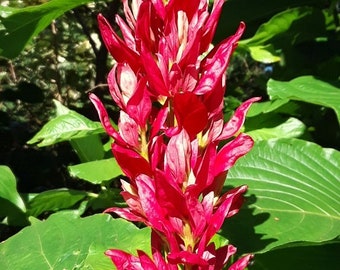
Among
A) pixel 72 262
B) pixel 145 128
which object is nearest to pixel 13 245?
pixel 72 262

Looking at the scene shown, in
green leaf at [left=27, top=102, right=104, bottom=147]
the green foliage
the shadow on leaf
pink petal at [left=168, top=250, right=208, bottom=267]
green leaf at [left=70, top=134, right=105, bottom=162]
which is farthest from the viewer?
green leaf at [left=70, top=134, right=105, bottom=162]

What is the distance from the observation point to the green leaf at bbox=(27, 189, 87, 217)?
1633 mm

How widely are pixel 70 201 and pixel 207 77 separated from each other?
1.08 m

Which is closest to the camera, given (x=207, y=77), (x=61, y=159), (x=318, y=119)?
(x=207, y=77)

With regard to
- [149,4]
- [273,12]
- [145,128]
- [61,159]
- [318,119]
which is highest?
[149,4]

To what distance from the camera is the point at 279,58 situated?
→ 191 cm

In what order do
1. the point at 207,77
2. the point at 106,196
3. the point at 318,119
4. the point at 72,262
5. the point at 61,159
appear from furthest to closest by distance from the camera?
the point at 61,159 < the point at 318,119 < the point at 106,196 < the point at 72,262 < the point at 207,77

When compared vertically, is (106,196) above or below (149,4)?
below

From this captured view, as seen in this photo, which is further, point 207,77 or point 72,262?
point 72,262

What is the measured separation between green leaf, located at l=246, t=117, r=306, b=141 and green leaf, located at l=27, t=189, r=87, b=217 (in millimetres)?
509

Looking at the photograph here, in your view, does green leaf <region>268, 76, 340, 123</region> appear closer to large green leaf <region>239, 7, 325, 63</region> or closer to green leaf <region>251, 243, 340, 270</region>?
large green leaf <region>239, 7, 325, 63</region>

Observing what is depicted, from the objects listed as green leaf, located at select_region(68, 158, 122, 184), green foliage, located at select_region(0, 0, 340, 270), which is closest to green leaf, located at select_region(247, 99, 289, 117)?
green foliage, located at select_region(0, 0, 340, 270)

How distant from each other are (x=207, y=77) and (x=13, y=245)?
707 mm

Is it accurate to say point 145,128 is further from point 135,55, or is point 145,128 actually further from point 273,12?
point 273,12
